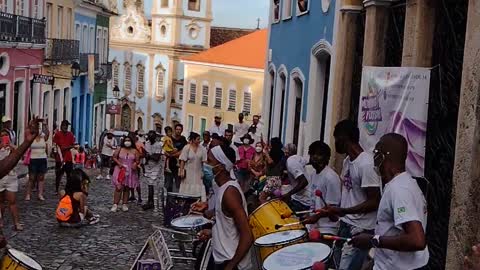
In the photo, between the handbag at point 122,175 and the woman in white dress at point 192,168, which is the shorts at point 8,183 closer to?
the handbag at point 122,175

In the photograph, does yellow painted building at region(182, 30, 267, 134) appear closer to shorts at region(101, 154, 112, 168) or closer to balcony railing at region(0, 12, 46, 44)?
balcony railing at region(0, 12, 46, 44)

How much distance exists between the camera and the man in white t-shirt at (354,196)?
668 cm

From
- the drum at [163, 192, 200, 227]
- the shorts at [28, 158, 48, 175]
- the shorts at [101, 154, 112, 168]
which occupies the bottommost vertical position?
the shorts at [101, 154, 112, 168]

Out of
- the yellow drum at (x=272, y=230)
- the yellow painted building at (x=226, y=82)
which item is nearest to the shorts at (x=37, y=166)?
the yellow drum at (x=272, y=230)

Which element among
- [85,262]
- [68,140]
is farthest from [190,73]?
[85,262]

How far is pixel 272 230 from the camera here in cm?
713

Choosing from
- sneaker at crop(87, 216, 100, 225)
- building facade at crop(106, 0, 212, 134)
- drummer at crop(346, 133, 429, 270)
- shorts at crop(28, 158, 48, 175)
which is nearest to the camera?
drummer at crop(346, 133, 429, 270)

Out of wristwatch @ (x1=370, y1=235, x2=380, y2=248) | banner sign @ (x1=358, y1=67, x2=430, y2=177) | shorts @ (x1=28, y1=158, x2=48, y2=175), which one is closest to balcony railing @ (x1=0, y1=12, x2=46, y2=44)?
shorts @ (x1=28, y1=158, x2=48, y2=175)

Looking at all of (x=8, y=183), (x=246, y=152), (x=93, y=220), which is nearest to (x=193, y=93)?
(x=246, y=152)

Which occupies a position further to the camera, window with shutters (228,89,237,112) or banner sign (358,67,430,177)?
window with shutters (228,89,237,112)

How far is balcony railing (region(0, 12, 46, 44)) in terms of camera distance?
2275cm

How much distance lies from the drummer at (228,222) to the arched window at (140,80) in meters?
64.3

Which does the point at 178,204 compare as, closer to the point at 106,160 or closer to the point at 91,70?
the point at 106,160

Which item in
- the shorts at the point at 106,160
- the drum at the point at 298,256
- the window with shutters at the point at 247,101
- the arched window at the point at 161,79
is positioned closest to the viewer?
the drum at the point at 298,256
